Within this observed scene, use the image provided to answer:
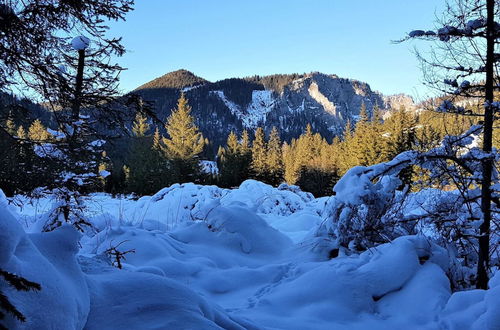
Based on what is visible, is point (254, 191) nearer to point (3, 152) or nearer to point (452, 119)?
point (452, 119)

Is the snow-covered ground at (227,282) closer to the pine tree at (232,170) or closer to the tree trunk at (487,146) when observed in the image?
the tree trunk at (487,146)

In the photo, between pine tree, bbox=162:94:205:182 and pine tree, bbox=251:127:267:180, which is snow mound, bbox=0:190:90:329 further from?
pine tree, bbox=251:127:267:180

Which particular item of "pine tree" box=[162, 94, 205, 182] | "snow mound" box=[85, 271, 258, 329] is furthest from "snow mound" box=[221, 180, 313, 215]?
"pine tree" box=[162, 94, 205, 182]

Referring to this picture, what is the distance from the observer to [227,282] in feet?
12.5

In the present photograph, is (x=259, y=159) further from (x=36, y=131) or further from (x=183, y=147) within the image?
(x=36, y=131)

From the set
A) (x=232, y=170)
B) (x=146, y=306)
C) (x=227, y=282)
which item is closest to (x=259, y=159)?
(x=232, y=170)

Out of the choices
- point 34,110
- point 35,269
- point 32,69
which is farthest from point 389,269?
point 34,110

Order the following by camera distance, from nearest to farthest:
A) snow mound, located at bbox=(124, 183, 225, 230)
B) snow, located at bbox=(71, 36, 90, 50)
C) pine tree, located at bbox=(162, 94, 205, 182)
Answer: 1. snow, located at bbox=(71, 36, 90, 50)
2. snow mound, located at bbox=(124, 183, 225, 230)
3. pine tree, located at bbox=(162, 94, 205, 182)

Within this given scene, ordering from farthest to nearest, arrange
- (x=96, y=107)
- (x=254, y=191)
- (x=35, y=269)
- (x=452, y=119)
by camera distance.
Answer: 1. (x=254, y=191)
2. (x=452, y=119)
3. (x=96, y=107)
4. (x=35, y=269)

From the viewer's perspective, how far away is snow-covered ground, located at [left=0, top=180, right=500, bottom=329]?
5.13ft

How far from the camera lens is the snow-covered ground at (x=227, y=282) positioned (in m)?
1.56

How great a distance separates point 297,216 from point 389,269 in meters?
6.02

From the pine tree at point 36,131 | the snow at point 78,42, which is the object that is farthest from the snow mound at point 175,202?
the snow at point 78,42

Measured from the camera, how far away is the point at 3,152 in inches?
125
